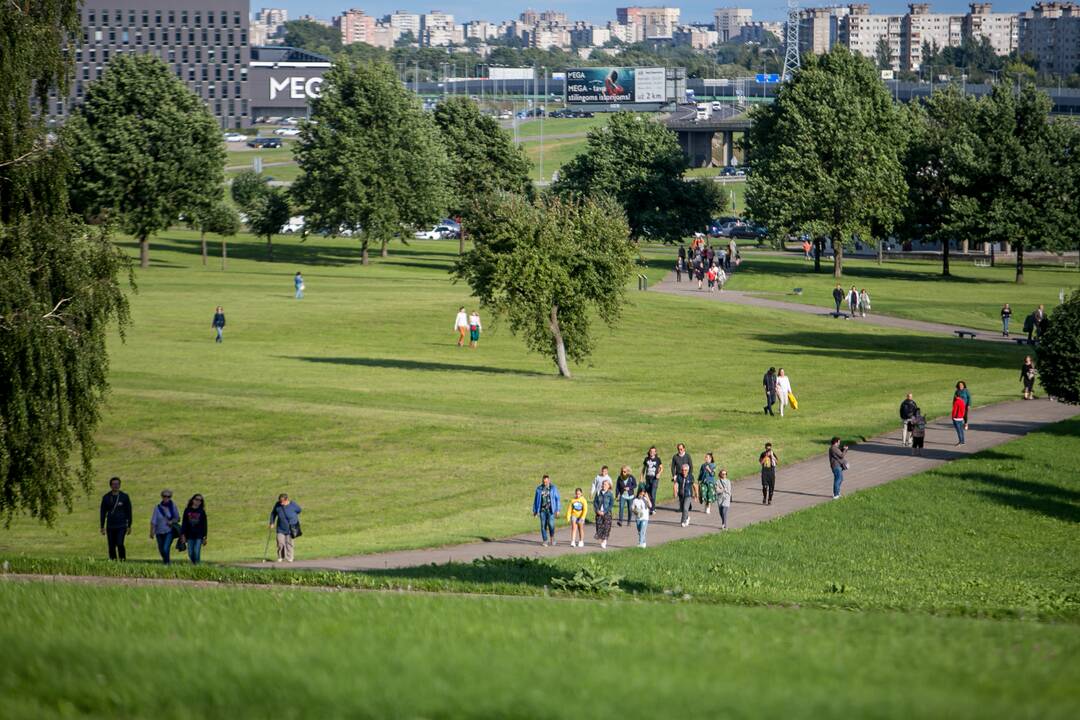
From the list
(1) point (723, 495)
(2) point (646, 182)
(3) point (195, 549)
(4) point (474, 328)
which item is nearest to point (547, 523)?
(1) point (723, 495)

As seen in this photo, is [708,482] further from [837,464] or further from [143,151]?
[143,151]

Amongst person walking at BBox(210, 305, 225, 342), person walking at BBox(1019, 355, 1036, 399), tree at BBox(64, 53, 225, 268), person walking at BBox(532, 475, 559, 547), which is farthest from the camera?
tree at BBox(64, 53, 225, 268)

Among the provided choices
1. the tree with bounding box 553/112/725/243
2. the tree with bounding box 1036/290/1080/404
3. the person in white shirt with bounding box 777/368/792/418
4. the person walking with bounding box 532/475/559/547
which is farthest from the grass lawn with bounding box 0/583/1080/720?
the tree with bounding box 553/112/725/243

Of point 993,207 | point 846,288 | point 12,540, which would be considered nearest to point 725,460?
point 12,540

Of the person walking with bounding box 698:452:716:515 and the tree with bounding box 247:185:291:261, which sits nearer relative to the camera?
the person walking with bounding box 698:452:716:515

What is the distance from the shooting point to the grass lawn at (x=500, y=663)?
401 inches

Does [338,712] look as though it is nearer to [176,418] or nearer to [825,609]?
[825,609]

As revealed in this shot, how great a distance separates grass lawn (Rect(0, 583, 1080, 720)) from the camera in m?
10.2

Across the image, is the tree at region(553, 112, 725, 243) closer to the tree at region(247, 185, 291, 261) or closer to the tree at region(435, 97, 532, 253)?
the tree at region(435, 97, 532, 253)

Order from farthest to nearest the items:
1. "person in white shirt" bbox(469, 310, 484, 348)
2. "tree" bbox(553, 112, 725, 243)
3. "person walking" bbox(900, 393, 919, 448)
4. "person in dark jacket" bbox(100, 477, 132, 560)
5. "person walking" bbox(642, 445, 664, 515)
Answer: "tree" bbox(553, 112, 725, 243)
"person in white shirt" bbox(469, 310, 484, 348)
"person walking" bbox(900, 393, 919, 448)
"person walking" bbox(642, 445, 664, 515)
"person in dark jacket" bbox(100, 477, 132, 560)

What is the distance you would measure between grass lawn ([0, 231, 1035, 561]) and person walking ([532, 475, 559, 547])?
1240 mm

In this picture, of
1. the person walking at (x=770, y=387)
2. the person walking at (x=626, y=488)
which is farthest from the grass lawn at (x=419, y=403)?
the person walking at (x=626, y=488)

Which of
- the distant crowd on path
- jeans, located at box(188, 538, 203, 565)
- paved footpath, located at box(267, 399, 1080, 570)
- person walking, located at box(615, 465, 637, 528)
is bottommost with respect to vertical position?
paved footpath, located at box(267, 399, 1080, 570)

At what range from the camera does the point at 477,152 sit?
343ft
